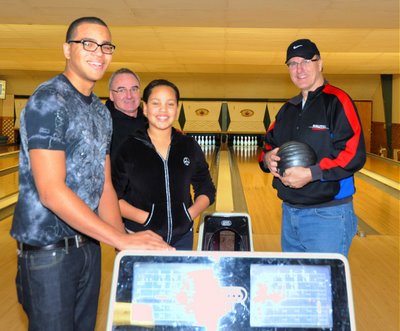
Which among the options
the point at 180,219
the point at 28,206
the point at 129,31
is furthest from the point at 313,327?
the point at 129,31

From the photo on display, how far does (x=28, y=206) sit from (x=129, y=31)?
16.4 feet

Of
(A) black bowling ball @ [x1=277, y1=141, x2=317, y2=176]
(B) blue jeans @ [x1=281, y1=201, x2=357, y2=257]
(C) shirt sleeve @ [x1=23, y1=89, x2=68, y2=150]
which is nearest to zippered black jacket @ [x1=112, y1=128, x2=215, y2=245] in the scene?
(A) black bowling ball @ [x1=277, y1=141, x2=317, y2=176]

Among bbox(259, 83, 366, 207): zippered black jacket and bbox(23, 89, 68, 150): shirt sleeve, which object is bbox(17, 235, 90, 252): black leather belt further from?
bbox(259, 83, 366, 207): zippered black jacket

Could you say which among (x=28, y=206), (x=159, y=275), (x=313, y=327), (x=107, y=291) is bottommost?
(x=107, y=291)

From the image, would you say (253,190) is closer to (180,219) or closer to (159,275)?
(180,219)

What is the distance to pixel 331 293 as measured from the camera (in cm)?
107

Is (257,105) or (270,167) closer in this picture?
(270,167)

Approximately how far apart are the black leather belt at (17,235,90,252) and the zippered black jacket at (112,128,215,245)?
449mm

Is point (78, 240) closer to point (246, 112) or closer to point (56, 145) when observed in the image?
point (56, 145)

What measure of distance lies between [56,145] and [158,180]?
2.02 ft

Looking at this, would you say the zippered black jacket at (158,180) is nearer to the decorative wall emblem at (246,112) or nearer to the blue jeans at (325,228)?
the blue jeans at (325,228)

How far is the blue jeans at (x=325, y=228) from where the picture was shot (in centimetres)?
198

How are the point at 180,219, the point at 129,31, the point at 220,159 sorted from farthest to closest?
the point at 220,159 < the point at 129,31 < the point at 180,219

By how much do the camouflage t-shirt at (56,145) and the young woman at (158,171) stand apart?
0.39 meters
